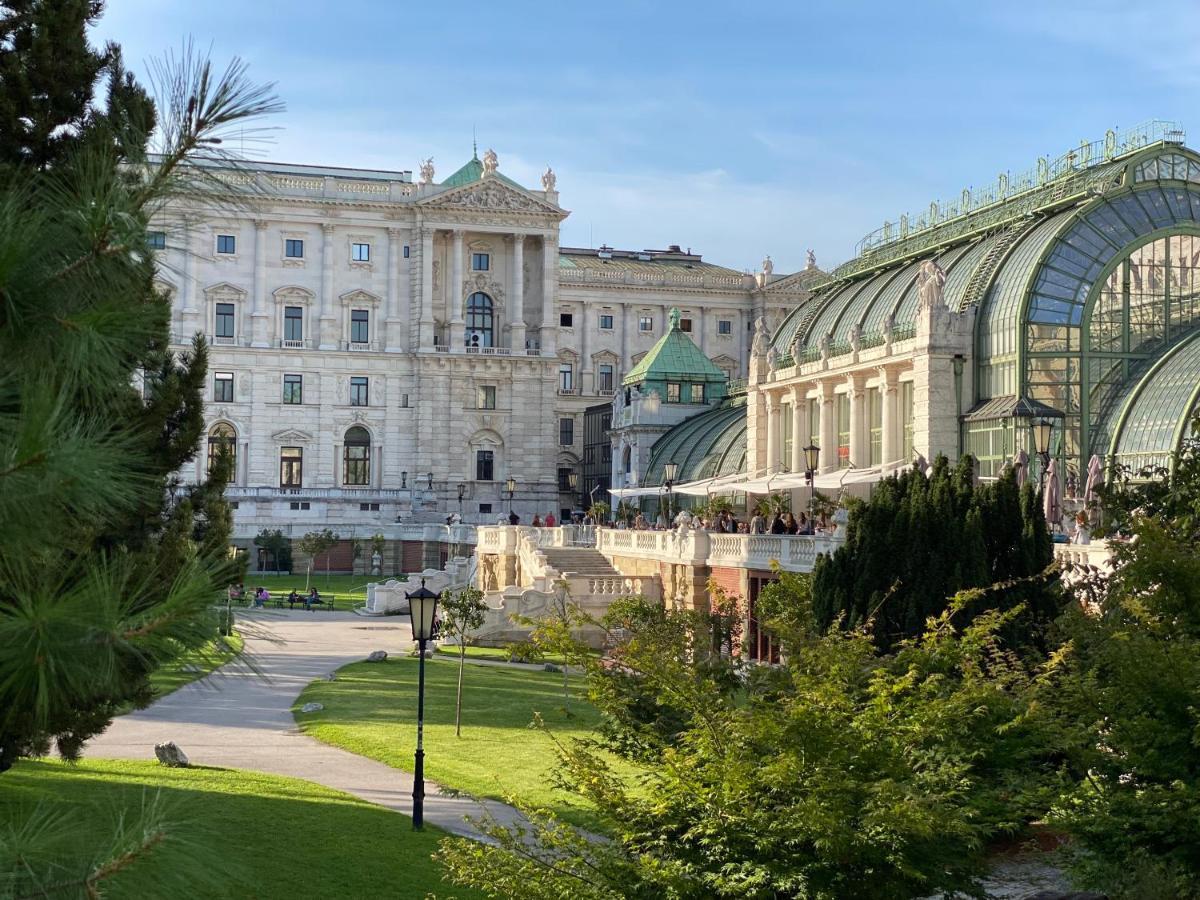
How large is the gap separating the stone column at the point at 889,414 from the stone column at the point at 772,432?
10.2 m

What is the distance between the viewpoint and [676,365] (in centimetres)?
8369

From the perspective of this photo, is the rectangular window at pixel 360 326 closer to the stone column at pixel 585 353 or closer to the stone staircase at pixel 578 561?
the stone column at pixel 585 353

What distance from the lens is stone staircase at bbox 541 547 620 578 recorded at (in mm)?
57875

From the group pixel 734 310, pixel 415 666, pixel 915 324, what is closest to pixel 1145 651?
pixel 415 666

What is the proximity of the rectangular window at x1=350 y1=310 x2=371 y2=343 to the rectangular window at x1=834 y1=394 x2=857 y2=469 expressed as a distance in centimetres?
4788

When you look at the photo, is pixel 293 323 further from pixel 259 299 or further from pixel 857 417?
pixel 857 417

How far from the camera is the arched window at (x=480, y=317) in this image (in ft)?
334

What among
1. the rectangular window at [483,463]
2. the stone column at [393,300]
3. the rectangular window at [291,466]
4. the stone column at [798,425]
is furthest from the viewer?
the rectangular window at [483,463]

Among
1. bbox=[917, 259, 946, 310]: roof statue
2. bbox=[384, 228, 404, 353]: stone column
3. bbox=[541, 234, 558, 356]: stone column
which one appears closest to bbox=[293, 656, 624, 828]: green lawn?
bbox=[917, 259, 946, 310]: roof statue

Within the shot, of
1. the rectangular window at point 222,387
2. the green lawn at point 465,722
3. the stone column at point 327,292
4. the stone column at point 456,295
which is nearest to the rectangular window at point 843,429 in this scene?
the green lawn at point 465,722

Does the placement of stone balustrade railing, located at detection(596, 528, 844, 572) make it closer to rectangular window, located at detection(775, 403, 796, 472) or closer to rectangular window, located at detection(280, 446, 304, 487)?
rectangular window, located at detection(775, 403, 796, 472)

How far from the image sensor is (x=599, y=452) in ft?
354

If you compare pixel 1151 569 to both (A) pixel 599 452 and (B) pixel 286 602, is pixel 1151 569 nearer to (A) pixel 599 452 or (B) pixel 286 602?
(B) pixel 286 602

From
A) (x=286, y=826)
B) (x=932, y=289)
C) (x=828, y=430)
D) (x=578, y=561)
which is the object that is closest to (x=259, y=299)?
(x=578, y=561)
